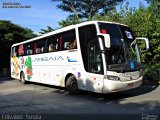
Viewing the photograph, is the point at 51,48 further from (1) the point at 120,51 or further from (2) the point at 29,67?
(1) the point at 120,51

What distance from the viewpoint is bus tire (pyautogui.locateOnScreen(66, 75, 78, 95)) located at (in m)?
13.4

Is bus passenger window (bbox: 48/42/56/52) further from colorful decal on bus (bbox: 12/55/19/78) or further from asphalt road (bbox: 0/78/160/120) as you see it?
colorful decal on bus (bbox: 12/55/19/78)

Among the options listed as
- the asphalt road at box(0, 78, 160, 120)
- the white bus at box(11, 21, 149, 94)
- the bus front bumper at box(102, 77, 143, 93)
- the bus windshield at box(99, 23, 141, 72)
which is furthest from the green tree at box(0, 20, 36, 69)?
the bus front bumper at box(102, 77, 143, 93)

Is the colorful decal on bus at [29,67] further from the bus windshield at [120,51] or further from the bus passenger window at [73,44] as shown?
the bus windshield at [120,51]

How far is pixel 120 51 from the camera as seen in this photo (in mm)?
11750

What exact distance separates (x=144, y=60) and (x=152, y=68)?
8.06 feet

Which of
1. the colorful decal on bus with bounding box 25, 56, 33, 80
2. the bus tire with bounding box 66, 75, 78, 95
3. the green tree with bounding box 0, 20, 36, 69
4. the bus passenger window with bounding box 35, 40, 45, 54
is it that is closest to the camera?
the bus tire with bounding box 66, 75, 78, 95

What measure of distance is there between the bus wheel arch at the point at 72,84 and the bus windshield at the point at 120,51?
8.26 feet

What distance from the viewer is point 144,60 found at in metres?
21.4

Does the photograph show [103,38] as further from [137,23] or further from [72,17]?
[72,17]

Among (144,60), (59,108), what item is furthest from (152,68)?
(59,108)

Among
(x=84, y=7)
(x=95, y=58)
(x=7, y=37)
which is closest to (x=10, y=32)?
(x=7, y=37)

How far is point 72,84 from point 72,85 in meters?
0.05

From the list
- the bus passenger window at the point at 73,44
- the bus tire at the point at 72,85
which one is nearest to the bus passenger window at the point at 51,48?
the bus passenger window at the point at 73,44
